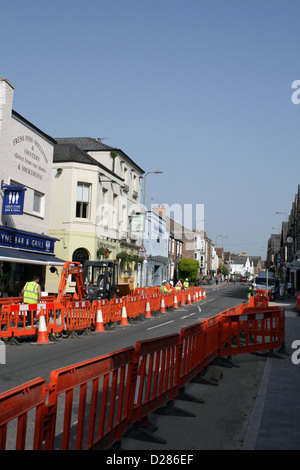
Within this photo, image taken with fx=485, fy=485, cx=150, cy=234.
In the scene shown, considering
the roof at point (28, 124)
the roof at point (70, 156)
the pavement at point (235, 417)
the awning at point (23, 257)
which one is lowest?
the pavement at point (235, 417)

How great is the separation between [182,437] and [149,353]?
105cm

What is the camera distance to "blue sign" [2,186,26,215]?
19.9m

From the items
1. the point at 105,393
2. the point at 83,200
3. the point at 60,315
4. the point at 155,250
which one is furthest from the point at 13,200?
the point at 155,250

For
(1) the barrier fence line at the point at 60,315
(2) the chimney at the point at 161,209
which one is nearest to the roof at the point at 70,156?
(1) the barrier fence line at the point at 60,315

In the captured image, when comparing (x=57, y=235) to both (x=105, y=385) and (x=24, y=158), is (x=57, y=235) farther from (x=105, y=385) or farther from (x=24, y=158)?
(x=105, y=385)

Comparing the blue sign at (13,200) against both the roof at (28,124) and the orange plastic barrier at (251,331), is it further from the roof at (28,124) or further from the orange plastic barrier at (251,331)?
the orange plastic barrier at (251,331)

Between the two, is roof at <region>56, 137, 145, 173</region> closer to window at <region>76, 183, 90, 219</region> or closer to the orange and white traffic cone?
window at <region>76, 183, 90, 219</region>

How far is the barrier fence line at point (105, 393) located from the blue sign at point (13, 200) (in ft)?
41.3

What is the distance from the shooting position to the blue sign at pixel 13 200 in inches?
782

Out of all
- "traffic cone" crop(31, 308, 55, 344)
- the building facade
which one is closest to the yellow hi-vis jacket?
"traffic cone" crop(31, 308, 55, 344)
